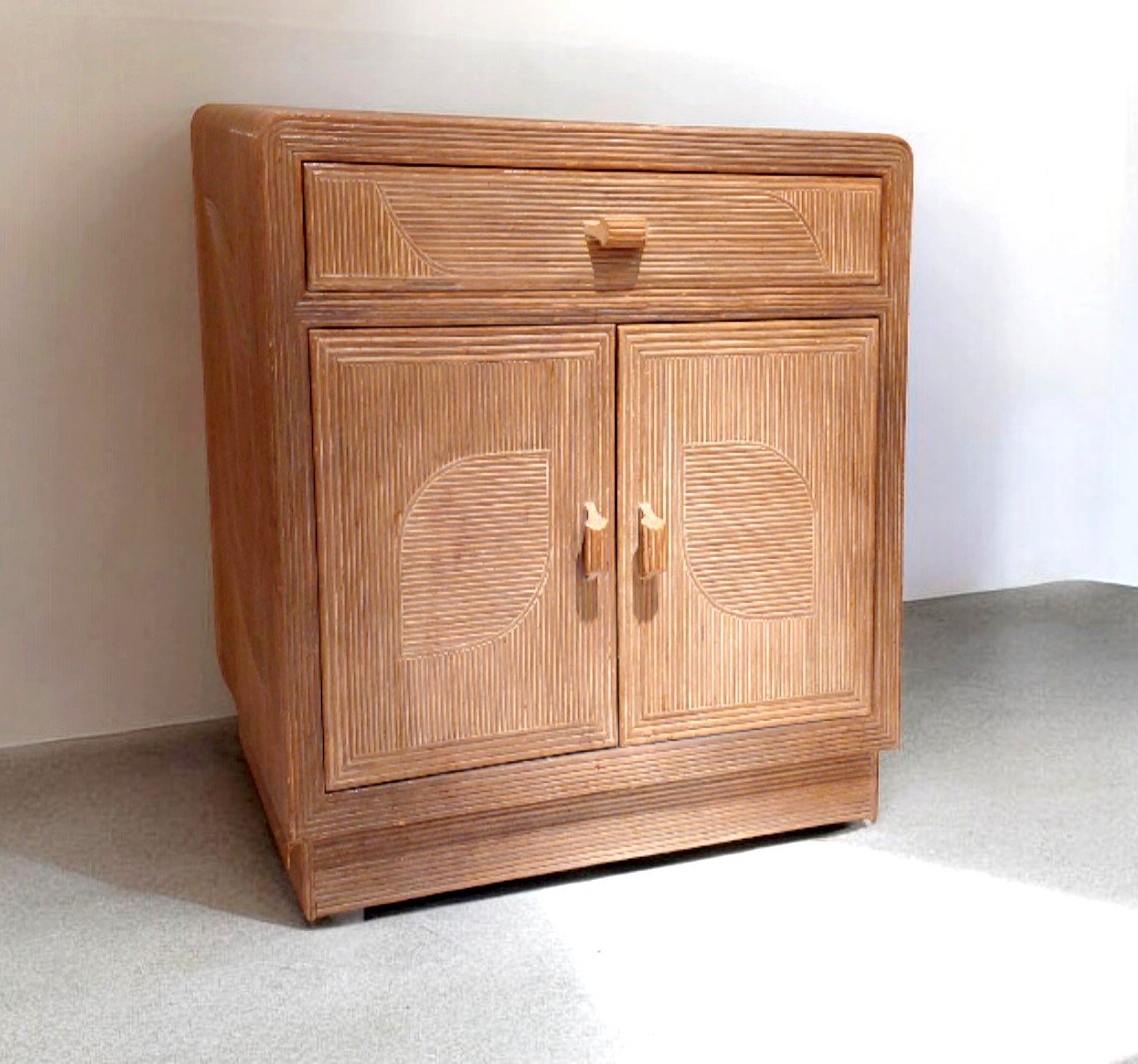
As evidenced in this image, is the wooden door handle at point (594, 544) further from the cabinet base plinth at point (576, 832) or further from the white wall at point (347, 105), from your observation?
the white wall at point (347, 105)

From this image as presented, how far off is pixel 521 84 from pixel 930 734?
1.01 meters

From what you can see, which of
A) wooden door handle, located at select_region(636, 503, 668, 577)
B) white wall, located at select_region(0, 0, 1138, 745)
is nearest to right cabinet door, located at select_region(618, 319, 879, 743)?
wooden door handle, located at select_region(636, 503, 668, 577)

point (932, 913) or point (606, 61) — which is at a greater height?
point (606, 61)

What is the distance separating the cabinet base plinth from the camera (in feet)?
4.27

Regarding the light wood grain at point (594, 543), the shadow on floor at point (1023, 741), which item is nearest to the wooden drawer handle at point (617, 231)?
the light wood grain at point (594, 543)

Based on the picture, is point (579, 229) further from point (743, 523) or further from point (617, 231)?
point (743, 523)

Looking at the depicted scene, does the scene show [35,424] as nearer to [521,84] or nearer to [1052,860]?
[521,84]

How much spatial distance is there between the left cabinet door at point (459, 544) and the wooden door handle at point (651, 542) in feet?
0.10

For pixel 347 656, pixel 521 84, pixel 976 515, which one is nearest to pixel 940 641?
pixel 976 515

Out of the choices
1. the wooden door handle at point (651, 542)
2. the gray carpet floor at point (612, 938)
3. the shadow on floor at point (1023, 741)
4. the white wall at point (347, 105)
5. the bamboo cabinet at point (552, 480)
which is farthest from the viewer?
the white wall at point (347, 105)

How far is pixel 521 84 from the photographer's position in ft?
6.03

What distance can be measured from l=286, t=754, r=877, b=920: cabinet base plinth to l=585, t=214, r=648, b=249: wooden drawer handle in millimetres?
541

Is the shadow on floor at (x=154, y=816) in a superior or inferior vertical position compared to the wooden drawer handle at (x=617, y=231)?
inferior

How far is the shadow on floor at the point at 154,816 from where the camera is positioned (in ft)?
4.55
